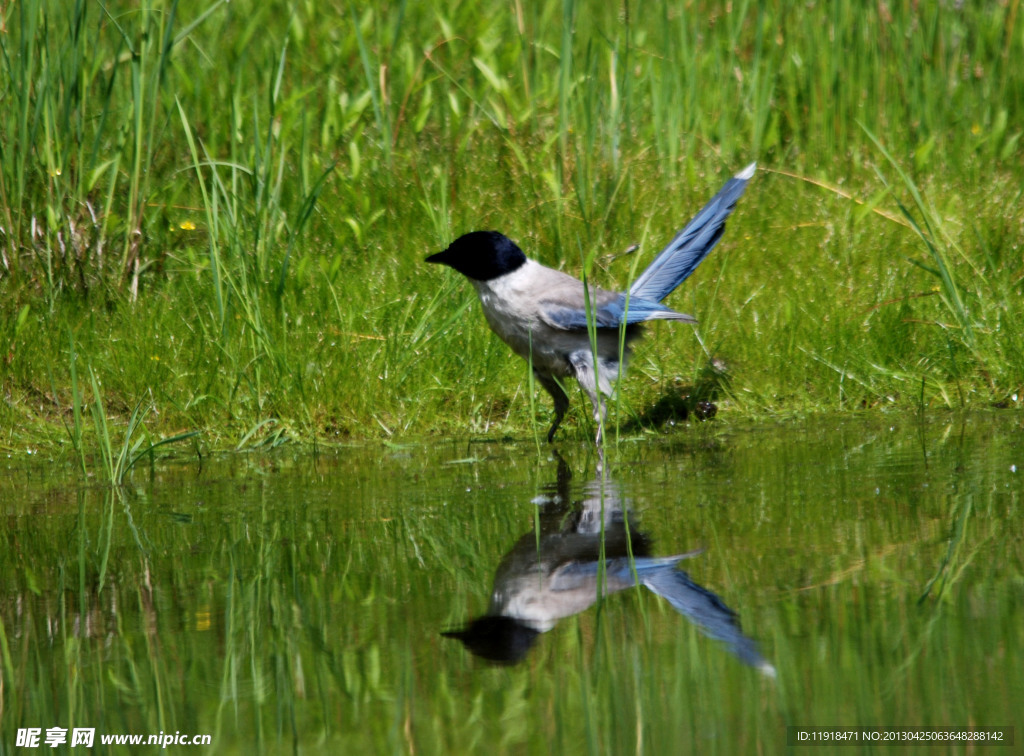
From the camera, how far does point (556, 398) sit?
18.7 feet

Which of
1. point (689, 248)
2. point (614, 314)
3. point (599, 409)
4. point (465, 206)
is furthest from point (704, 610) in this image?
point (465, 206)

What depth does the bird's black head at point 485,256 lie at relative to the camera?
17.8 ft

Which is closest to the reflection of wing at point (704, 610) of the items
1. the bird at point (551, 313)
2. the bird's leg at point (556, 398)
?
the bird at point (551, 313)

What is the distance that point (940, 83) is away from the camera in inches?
299

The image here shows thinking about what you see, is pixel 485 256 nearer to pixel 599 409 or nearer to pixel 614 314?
pixel 614 314

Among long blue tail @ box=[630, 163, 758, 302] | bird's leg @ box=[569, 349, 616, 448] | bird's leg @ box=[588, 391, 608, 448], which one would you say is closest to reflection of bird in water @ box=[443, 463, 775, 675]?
bird's leg @ box=[588, 391, 608, 448]

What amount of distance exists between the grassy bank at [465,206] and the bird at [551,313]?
22 centimetres

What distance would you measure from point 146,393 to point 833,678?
4074 millimetres

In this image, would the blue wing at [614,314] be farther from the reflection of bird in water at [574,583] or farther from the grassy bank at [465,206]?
the reflection of bird in water at [574,583]

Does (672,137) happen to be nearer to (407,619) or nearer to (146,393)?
(146,393)

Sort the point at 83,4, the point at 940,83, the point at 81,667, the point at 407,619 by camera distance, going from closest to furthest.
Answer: the point at 81,667
the point at 407,619
the point at 83,4
the point at 940,83

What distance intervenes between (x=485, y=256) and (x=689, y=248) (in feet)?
3.58

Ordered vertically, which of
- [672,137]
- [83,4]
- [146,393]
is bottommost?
[146,393]

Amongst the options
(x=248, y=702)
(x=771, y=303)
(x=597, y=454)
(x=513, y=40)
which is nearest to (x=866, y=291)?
(x=771, y=303)
